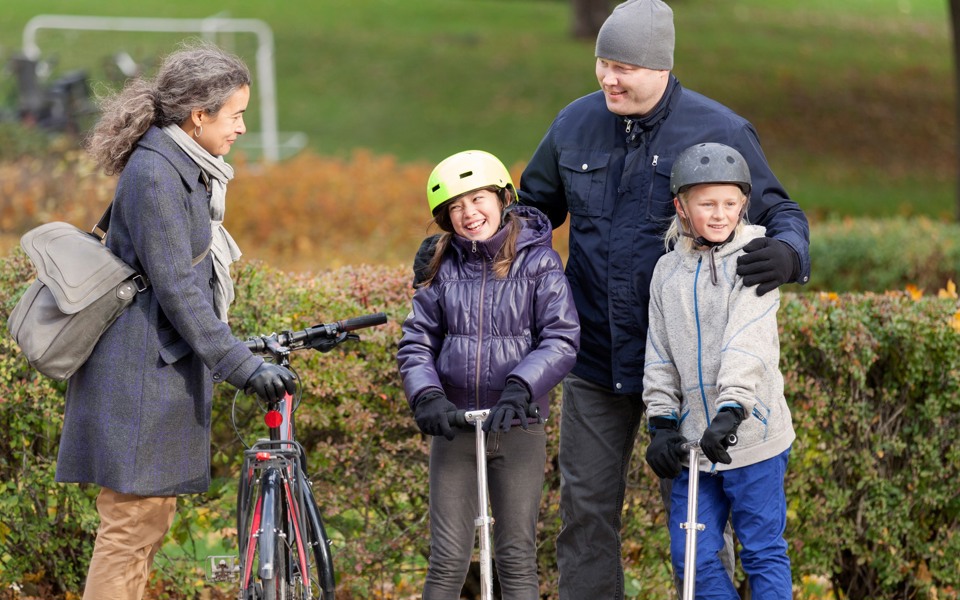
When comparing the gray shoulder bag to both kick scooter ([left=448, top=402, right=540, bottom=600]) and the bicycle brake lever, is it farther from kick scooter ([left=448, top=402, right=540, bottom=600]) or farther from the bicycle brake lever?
kick scooter ([left=448, top=402, right=540, bottom=600])

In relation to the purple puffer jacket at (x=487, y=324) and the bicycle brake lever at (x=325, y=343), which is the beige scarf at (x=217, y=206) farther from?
the purple puffer jacket at (x=487, y=324)

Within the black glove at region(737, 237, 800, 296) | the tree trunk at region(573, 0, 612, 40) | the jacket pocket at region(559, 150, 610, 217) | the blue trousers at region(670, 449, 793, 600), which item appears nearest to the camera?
the black glove at region(737, 237, 800, 296)

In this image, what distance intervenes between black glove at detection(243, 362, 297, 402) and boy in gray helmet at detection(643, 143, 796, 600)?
1.16 m

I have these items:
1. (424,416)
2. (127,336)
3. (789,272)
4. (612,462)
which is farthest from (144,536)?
(789,272)

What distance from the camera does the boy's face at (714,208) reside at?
12.7 feet

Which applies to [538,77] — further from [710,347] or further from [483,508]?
[483,508]

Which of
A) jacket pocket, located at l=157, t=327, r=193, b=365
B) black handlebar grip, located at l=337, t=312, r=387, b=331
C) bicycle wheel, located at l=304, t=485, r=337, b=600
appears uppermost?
black handlebar grip, located at l=337, t=312, r=387, b=331

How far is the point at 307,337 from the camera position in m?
4.06

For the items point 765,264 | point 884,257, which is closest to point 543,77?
point 884,257

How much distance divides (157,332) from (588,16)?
2403 cm

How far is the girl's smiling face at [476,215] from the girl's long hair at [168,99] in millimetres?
788

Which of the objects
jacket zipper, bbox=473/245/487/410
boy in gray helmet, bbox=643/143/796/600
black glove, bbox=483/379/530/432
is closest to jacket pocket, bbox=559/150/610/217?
boy in gray helmet, bbox=643/143/796/600

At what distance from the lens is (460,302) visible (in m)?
4.02

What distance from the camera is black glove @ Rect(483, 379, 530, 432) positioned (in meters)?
3.72
